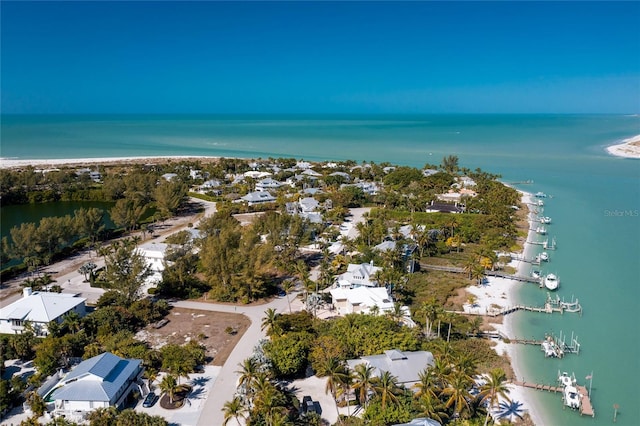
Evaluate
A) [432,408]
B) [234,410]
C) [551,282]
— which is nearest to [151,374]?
[234,410]

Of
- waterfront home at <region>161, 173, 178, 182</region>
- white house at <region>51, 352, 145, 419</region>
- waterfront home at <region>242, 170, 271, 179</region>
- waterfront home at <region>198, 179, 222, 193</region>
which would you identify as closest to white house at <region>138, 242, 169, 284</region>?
white house at <region>51, 352, 145, 419</region>

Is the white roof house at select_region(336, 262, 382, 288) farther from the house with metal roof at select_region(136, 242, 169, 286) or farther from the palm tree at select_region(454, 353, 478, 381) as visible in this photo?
the house with metal roof at select_region(136, 242, 169, 286)

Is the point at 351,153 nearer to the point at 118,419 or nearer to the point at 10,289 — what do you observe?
the point at 10,289

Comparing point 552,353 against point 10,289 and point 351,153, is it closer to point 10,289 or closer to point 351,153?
point 10,289

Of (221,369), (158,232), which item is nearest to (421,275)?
(221,369)

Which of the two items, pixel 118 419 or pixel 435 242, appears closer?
pixel 118 419

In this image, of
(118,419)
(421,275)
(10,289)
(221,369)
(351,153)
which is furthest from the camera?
(351,153)

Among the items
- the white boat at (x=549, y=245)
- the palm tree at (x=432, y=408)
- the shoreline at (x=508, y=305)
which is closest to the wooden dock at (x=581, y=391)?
the shoreline at (x=508, y=305)

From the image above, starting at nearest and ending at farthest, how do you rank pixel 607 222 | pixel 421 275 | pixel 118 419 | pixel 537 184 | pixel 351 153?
pixel 118 419, pixel 421 275, pixel 607 222, pixel 537 184, pixel 351 153
